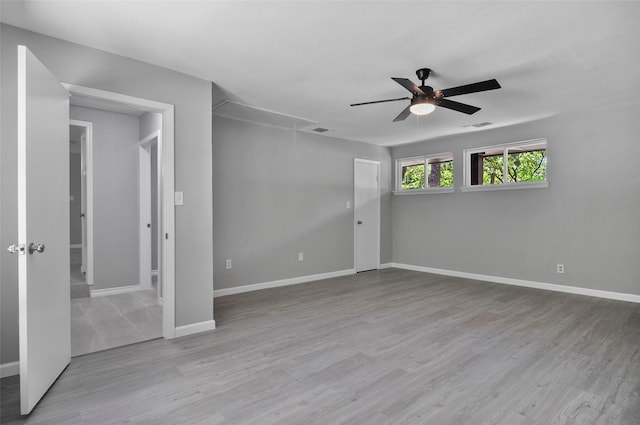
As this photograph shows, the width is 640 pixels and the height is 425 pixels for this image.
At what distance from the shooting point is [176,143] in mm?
3145

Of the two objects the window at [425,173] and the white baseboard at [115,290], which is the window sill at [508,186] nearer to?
the window at [425,173]

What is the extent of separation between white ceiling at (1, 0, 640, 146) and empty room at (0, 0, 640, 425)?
2cm

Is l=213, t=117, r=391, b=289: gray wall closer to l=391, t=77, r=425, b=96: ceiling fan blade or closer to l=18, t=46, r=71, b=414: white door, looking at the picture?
l=18, t=46, r=71, b=414: white door

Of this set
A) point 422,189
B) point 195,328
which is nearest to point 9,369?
point 195,328

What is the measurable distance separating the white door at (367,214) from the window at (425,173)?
21.5 inches

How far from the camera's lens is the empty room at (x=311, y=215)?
2135mm

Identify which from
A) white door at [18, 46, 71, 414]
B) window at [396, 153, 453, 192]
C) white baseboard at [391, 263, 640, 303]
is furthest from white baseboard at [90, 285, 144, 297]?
window at [396, 153, 453, 192]

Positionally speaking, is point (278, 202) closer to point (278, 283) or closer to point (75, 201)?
point (278, 283)

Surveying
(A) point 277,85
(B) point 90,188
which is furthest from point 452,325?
(B) point 90,188

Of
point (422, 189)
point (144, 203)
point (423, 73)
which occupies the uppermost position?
point (423, 73)

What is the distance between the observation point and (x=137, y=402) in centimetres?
208

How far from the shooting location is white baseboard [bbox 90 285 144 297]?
15.3 feet

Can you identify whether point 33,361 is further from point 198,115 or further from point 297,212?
point 297,212

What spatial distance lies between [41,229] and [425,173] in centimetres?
575
